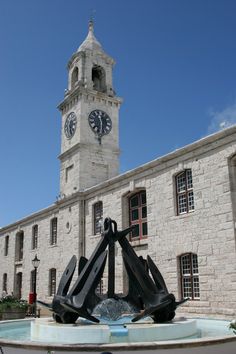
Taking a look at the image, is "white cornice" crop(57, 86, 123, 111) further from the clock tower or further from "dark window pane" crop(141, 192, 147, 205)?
"dark window pane" crop(141, 192, 147, 205)

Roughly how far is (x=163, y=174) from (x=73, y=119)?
13.6 meters

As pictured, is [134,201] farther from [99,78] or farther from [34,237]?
[99,78]

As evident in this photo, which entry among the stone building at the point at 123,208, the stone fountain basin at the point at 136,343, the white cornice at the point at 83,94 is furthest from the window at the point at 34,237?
the stone fountain basin at the point at 136,343

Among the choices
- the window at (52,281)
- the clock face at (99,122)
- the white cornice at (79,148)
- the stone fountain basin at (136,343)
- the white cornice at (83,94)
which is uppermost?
the white cornice at (83,94)

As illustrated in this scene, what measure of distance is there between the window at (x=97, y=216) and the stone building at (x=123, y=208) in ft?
0.22

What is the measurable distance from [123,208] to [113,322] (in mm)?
11488

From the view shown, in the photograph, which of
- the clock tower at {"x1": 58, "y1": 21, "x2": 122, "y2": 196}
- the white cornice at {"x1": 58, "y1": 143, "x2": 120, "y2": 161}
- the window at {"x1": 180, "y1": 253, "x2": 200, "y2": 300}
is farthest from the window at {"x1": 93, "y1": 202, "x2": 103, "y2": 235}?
the window at {"x1": 180, "y1": 253, "x2": 200, "y2": 300}

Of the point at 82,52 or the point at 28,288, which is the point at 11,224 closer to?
the point at 28,288

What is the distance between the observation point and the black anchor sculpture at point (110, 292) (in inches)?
441

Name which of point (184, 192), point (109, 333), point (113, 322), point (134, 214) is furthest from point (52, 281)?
point (109, 333)

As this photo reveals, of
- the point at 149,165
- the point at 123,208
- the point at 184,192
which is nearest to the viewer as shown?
the point at 184,192

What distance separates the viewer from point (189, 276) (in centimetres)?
1789

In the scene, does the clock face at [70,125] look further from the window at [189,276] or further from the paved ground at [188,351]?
the paved ground at [188,351]

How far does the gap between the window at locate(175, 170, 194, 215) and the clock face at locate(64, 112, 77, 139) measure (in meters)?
13.8
